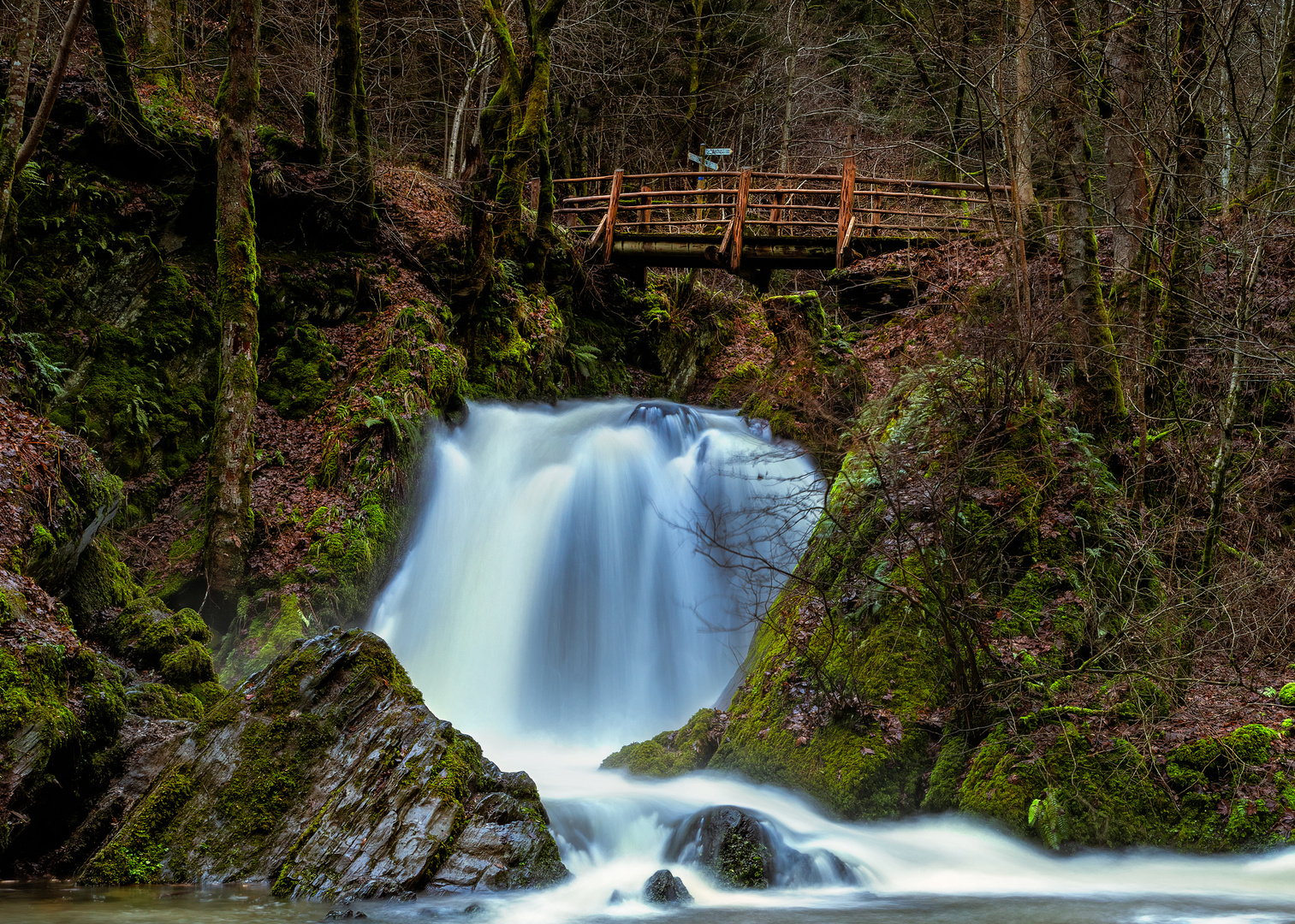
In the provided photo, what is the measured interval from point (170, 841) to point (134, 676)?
2321mm

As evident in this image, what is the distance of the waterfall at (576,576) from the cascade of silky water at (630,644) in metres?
0.03

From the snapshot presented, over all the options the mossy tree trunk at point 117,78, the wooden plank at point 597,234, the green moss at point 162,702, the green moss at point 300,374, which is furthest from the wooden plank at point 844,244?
the green moss at point 162,702

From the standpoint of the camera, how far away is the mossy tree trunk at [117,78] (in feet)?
32.7

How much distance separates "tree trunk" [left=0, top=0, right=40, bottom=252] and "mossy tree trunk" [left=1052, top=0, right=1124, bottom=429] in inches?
381

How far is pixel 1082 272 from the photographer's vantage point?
29.2 ft

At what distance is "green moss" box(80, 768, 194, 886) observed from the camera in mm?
4617

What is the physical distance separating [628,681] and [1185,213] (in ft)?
25.4

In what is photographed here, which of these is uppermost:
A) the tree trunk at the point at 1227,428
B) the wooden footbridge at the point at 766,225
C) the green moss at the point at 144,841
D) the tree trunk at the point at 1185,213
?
the wooden footbridge at the point at 766,225

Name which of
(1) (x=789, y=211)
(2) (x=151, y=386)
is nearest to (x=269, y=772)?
(2) (x=151, y=386)

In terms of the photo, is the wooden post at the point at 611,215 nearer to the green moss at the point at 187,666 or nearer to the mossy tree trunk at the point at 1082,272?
the mossy tree trunk at the point at 1082,272

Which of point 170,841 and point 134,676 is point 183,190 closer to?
point 134,676

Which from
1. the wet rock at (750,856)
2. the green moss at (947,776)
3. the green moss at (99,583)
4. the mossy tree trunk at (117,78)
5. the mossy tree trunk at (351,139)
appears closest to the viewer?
the wet rock at (750,856)

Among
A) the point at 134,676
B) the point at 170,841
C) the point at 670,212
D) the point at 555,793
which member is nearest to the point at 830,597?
the point at 555,793

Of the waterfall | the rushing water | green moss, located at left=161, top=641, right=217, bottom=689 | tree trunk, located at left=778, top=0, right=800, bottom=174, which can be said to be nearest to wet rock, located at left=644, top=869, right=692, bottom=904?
the rushing water
